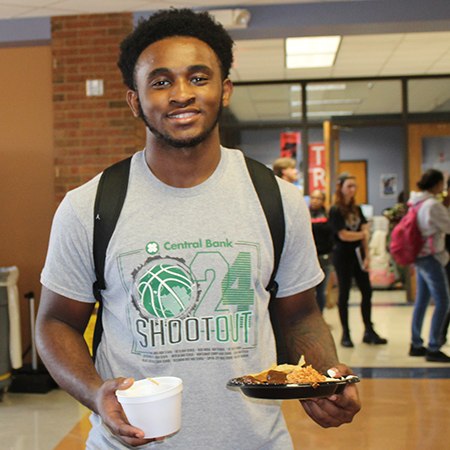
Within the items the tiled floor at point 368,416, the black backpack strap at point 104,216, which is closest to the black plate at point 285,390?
the black backpack strap at point 104,216

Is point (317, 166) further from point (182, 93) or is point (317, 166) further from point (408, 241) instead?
point (182, 93)

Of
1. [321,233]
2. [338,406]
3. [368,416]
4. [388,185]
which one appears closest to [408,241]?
[321,233]

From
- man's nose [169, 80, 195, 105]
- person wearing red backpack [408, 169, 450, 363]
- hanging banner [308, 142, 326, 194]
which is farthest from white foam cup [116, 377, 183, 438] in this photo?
hanging banner [308, 142, 326, 194]

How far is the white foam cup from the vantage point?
85 cm

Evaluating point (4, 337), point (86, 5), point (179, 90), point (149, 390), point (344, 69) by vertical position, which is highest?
point (344, 69)

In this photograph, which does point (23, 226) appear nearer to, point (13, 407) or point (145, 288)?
point (13, 407)

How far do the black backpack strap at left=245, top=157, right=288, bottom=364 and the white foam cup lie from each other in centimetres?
40

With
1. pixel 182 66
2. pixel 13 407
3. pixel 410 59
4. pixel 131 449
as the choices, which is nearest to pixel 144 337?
pixel 131 449

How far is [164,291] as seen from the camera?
1.10 m

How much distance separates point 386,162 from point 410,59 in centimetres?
421

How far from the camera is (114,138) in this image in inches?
183

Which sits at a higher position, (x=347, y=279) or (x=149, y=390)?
(x=149, y=390)

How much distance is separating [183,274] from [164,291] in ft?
0.17

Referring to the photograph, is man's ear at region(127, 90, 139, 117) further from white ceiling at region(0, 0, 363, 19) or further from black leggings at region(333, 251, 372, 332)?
black leggings at region(333, 251, 372, 332)
